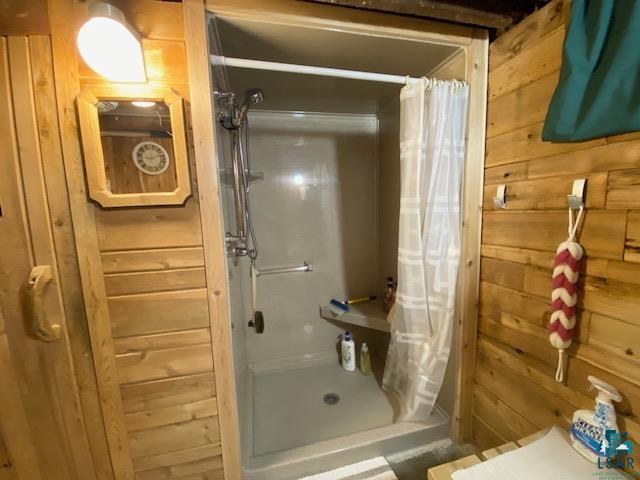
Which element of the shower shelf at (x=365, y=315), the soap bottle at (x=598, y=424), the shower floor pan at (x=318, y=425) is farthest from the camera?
the shower shelf at (x=365, y=315)

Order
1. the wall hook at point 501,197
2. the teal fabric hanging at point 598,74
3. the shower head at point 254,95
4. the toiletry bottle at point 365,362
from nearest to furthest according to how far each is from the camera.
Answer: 1. the teal fabric hanging at point 598,74
2. the wall hook at point 501,197
3. the shower head at point 254,95
4. the toiletry bottle at point 365,362

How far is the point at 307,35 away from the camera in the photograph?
1071 millimetres

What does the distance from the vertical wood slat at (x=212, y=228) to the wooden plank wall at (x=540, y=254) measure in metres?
1.19

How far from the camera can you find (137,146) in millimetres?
890

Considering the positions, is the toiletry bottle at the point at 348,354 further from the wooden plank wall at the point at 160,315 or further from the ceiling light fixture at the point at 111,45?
the ceiling light fixture at the point at 111,45

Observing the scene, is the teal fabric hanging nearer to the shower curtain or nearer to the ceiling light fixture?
the shower curtain

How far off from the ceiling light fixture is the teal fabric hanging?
1314 mm

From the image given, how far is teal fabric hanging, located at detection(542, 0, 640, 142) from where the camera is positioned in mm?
671

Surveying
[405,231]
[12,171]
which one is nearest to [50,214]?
[12,171]

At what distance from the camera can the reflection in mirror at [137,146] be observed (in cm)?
87

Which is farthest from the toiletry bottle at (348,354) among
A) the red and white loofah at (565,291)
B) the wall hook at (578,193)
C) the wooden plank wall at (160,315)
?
the wall hook at (578,193)

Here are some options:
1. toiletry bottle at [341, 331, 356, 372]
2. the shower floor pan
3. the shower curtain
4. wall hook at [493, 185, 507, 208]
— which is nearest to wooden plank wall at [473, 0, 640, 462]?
wall hook at [493, 185, 507, 208]

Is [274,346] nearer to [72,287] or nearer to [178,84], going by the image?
[72,287]

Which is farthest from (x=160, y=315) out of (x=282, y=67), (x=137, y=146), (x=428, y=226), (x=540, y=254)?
(x=540, y=254)
